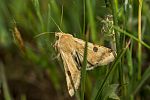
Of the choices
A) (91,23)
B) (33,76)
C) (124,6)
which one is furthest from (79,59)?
(33,76)

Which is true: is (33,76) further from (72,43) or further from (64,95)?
(72,43)

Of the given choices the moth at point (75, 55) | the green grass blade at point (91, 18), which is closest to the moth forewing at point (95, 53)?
the moth at point (75, 55)

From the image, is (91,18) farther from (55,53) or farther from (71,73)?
(71,73)

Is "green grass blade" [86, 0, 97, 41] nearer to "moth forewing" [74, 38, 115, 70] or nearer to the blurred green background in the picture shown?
the blurred green background

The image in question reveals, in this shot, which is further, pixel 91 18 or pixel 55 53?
pixel 91 18

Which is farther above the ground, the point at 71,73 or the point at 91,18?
the point at 91,18

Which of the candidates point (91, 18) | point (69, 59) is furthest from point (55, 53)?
point (91, 18)

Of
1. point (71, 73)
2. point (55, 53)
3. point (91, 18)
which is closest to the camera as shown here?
point (71, 73)

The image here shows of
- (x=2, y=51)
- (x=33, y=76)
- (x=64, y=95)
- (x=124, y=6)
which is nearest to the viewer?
(x=124, y=6)
